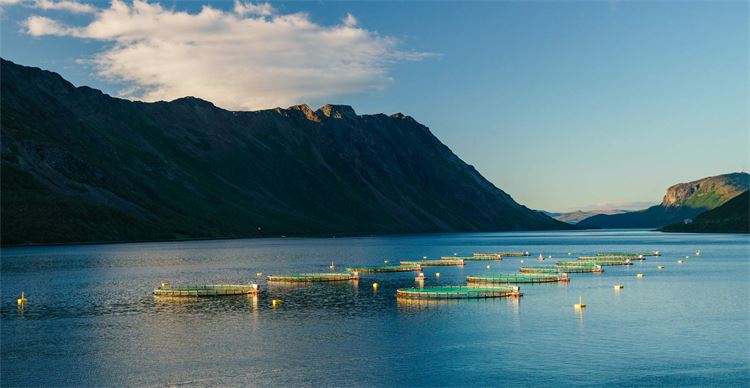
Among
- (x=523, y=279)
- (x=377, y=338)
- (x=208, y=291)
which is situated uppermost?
(x=208, y=291)

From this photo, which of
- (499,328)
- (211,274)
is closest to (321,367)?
(499,328)

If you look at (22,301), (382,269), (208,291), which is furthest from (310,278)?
(22,301)

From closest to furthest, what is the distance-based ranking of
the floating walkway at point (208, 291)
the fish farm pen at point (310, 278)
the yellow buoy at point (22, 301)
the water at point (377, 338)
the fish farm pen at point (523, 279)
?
the water at point (377, 338) → the yellow buoy at point (22, 301) → the floating walkway at point (208, 291) → the fish farm pen at point (523, 279) → the fish farm pen at point (310, 278)

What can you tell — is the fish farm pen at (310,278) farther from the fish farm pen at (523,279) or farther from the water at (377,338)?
the fish farm pen at (523,279)

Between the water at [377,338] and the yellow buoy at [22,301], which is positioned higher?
the yellow buoy at [22,301]

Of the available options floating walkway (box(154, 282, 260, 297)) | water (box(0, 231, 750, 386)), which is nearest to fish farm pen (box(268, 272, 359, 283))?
water (box(0, 231, 750, 386))

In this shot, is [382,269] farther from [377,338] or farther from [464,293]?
[377,338]

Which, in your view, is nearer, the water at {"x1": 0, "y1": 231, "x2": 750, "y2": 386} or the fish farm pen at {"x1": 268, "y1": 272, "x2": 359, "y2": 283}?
the water at {"x1": 0, "y1": 231, "x2": 750, "y2": 386}

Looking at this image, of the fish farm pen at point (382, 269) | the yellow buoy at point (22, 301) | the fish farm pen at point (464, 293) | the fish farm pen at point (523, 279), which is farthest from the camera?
the fish farm pen at point (382, 269)

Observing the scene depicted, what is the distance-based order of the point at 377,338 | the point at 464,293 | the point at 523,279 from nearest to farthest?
the point at 377,338 < the point at 464,293 < the point at 523,279

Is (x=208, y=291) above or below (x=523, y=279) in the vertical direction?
above

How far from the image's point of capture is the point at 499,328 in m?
86.5

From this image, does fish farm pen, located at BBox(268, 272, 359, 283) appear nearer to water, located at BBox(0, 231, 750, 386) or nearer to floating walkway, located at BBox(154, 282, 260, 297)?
water, located at BBox(0, 231, 750, 386)

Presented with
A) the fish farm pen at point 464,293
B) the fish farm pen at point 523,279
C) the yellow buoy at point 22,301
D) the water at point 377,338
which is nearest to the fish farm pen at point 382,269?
the fish farm pen at point 523,279
